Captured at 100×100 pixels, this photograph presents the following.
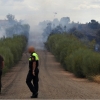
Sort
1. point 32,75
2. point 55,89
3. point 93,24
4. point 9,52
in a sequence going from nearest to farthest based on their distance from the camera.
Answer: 1. point 32,75
2. point 55,89
3. point 9,52
4. point 93,24

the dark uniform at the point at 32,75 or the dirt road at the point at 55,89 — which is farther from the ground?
the dark uniform at the point at 32,75

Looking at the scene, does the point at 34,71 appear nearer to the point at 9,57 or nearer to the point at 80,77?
the point at 80,77

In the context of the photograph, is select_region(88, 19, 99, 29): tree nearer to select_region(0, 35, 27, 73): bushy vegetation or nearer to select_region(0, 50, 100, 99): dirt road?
select_region(0, 35, 27, 73): bushy vegetation

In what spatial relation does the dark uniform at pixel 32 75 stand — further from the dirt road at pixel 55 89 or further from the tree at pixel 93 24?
the tree at pixel 93 24

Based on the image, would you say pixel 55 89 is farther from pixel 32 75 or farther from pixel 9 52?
pixel 9 52

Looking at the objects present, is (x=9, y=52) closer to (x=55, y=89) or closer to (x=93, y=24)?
(x=55, y=89)

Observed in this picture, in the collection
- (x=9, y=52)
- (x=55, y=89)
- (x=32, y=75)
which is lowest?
(x=9, y=52)

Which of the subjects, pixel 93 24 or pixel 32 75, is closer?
pixel 32 75

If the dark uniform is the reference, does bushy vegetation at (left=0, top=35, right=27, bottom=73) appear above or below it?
below

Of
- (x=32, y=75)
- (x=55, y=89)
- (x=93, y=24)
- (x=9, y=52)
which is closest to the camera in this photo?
(x=32, y=75)

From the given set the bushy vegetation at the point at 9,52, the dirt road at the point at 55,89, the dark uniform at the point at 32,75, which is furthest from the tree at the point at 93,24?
the dark uniform at the point at 32,75

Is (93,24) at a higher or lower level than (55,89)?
higher

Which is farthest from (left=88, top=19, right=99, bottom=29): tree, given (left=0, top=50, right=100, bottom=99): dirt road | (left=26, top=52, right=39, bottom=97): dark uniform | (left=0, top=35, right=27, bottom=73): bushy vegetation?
(left=26, top=52, right=39, bottom=97): dark uniform

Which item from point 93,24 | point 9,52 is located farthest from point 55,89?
point 93,24
